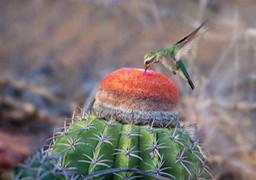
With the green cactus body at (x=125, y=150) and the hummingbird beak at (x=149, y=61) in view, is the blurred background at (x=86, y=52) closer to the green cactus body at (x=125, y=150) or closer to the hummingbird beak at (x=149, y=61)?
the hummingbird beak at (x=149, y=61)

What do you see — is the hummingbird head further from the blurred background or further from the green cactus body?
the blurred background

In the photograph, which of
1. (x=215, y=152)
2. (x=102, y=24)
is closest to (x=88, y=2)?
(x=102, y=24)

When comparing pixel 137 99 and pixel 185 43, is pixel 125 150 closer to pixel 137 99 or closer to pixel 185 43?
pixel 137 99

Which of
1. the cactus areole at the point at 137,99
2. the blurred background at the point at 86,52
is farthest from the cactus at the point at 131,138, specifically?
the blurred background at the point at 86,52

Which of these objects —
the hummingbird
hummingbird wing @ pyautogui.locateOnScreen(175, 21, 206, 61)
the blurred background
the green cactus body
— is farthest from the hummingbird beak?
the blurred background

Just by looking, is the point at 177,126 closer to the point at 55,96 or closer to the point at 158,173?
the point at 158,173

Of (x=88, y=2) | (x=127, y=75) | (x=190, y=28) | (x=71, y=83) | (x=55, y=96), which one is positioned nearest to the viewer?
(x=127, y=75)

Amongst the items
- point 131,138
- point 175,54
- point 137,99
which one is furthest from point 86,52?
point 131,138
